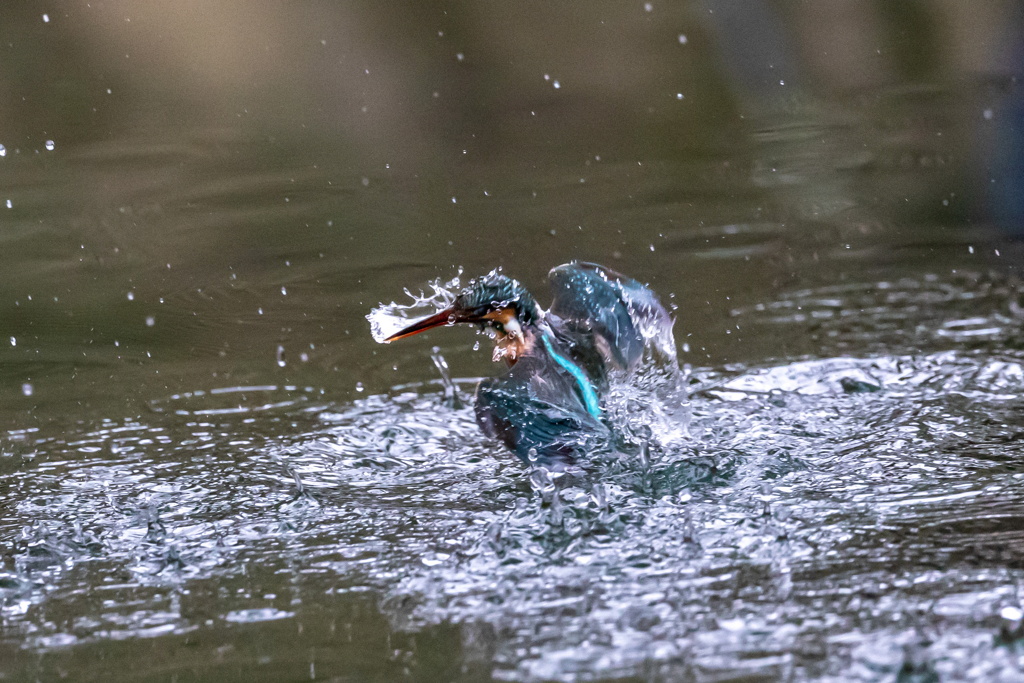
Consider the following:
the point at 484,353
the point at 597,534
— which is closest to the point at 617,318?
the point at 597,534

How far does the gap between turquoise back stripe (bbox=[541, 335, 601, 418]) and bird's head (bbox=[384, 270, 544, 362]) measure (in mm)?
59

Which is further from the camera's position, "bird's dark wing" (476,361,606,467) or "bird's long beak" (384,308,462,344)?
"bird's long beak" (384,308,462,344)

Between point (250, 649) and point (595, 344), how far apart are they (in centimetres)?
131

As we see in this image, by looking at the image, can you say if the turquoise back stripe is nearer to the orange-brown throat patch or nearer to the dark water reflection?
the orange-brown throat patch

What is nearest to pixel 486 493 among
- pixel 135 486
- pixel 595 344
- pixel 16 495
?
pixel 595 344

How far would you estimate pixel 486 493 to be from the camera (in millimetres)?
2826

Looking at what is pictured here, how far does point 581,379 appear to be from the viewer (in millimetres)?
3088

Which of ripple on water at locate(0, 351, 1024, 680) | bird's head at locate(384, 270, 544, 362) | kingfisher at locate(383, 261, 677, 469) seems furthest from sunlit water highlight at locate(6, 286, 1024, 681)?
bird's head at locate(384, 270, 544, 362)

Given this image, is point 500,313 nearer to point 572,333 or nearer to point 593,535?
point 572,333

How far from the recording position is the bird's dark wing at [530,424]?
9.39 feet

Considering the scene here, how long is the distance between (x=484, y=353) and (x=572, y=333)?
1195 mm

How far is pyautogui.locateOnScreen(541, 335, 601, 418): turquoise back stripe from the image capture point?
121 inches

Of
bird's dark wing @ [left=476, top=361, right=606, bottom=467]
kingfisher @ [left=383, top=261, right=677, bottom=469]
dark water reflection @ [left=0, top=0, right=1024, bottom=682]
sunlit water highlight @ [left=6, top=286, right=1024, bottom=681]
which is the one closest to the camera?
sunlit water highlight @ [left=6, top=286, right=1024, bottom=681]

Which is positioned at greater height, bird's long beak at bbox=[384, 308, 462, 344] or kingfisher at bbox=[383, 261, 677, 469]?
bird's long beak at bbox=[384, 308, 462, 344]
